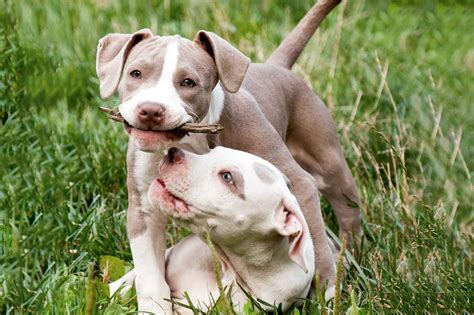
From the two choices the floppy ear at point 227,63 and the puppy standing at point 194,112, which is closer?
the puppy standing at point 194,112

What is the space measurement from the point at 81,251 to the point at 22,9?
3.23 m

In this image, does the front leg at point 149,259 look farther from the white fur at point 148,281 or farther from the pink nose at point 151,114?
the pink nose at point 151,114

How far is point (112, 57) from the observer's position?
518 cm

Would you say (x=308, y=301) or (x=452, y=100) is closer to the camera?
(x=308, y=301)

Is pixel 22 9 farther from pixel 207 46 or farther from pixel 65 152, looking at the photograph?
pixel 207 46

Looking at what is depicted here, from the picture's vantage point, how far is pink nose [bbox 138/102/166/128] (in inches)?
178

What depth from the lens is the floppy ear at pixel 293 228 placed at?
4855mm

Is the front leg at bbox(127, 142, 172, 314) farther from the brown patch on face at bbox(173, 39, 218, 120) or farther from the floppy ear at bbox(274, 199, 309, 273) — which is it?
the floppy ear at bbox(274, 199, 309, 273)

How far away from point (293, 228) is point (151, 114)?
0.87m

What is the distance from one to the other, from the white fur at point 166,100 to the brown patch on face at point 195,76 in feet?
0.12

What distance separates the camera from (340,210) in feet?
21.5

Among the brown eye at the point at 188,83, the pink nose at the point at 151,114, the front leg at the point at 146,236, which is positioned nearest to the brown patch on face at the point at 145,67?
the brown eye at the point at 188,83

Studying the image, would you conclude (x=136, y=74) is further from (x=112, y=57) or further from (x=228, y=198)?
(x=228, y=198)

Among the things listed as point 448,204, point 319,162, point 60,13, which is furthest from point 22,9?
point 448,204
